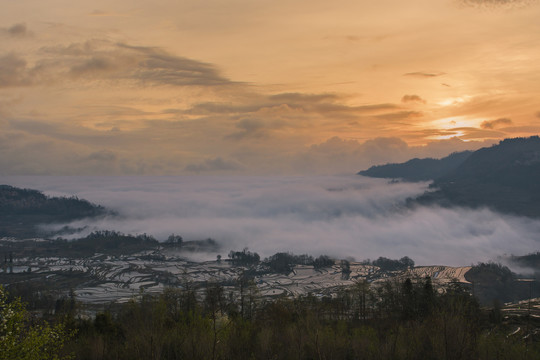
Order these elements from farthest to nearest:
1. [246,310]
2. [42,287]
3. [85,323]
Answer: [42,287], [246,310], [85,323]

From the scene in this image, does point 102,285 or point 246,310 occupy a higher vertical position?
point 246,310

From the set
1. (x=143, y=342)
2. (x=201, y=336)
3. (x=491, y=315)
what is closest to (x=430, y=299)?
(x=491, y=315)

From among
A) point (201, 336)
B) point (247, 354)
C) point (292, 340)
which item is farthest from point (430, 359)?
point (201, 336)

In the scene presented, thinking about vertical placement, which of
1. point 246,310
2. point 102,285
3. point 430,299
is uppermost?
point 430,299

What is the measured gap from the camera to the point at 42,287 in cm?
18150

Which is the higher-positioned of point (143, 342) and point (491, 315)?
point (143, 342)

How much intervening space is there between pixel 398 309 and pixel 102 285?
526 feet

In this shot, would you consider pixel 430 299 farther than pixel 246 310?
No

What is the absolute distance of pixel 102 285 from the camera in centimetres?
19425

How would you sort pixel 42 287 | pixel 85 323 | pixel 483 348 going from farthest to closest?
1. pixel 42 287
2. pixel 85 323
3. pixel 483 348

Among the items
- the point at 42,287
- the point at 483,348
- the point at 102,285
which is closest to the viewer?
the point at 483,348

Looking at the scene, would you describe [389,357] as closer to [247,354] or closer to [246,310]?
[247,354]

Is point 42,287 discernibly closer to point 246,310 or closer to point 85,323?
point 246,310

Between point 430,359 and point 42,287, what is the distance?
618ft
